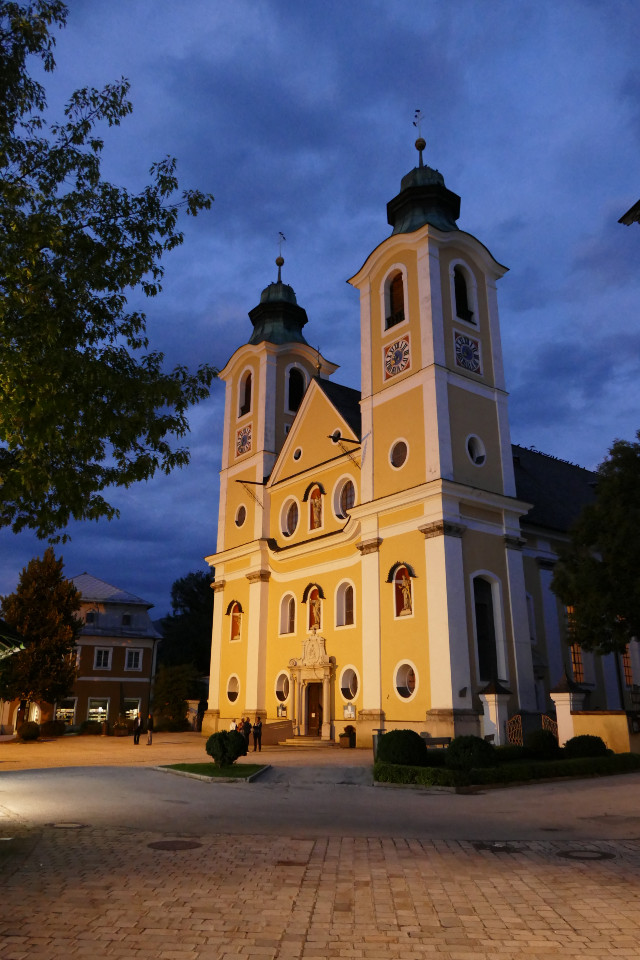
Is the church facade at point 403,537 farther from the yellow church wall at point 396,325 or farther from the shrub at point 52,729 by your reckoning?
the shrub at point 52,729

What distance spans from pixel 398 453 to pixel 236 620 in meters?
14.8

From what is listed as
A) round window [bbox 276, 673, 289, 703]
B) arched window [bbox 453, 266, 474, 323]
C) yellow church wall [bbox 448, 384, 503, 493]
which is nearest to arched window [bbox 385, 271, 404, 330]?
arched window [bbox 453, 266, 474, 323]

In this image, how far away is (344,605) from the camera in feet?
108

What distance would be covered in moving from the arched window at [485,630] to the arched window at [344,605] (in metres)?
6.38

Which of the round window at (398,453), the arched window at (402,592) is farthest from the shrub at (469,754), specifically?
Answer: the round window at (398,453)

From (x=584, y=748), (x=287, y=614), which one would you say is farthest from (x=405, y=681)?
(x=287, y=614)

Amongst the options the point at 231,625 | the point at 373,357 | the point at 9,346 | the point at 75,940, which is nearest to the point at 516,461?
the point at 373,357

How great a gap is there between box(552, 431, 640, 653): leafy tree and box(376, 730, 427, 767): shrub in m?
9.00

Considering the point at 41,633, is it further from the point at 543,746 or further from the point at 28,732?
the point at 543,746

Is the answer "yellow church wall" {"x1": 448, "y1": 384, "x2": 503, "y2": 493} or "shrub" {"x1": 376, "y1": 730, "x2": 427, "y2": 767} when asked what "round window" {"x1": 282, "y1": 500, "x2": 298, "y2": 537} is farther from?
"shrub" {"x1": 376, "y1": 730, "x2": 427, "y2": 767}

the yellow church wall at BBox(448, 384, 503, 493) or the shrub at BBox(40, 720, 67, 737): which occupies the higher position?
the yellow church wall at BBox(448, 384, 503, 493)

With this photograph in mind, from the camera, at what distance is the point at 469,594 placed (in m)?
27.4

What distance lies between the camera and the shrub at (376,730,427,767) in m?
18.0

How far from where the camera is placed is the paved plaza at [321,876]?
5.62m
